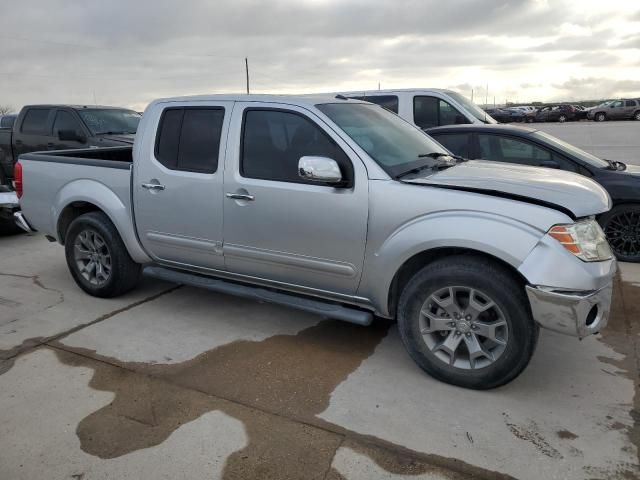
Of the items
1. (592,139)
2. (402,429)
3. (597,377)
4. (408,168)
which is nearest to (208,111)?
(408,168)

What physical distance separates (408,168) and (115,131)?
7.73 metres

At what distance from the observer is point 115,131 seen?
32.5 feet

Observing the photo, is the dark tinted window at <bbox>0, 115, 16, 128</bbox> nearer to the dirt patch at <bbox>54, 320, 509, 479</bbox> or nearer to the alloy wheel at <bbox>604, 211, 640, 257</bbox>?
the dirt patch at <bbox>54, 320, 509, 479</bbox>

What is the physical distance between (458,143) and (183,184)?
370cm

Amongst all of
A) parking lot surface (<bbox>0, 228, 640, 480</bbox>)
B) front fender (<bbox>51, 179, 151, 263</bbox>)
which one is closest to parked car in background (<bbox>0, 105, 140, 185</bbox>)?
front fender (<bbox>51, 179, 151, 263</bbox>)

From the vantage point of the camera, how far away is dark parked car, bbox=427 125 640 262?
5.78 metres

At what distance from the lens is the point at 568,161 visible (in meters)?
6.00

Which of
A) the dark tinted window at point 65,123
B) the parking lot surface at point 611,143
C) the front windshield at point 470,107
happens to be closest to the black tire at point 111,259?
the dark tinted window at point 65,123

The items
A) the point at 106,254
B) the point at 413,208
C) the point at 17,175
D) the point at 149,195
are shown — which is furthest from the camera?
the point at 17,175

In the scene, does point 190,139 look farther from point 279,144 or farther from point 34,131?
point 34,131

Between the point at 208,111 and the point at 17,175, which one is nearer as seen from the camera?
the point at 208,111

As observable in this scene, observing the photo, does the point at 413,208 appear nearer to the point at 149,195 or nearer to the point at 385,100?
the point at 149,195

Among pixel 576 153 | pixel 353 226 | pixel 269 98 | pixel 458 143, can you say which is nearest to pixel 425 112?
pixel 458 143

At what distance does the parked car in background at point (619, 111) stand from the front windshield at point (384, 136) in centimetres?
3780
